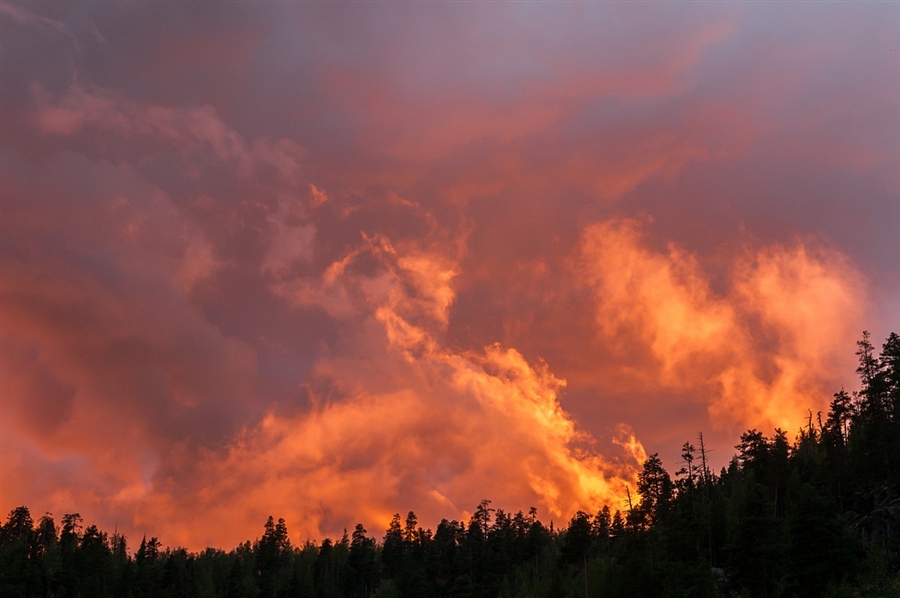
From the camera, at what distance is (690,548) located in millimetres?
117375

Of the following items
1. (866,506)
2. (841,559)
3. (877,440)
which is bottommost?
(841,559)

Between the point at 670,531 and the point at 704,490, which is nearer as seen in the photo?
the point at 670,531

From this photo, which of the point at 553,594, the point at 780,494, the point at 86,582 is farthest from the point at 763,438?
the point at 86,582

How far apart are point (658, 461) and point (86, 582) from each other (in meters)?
116

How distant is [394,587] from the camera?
178250mm

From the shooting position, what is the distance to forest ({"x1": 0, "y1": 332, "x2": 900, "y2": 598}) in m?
88.9

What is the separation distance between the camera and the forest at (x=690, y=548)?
A: 88.9 metres

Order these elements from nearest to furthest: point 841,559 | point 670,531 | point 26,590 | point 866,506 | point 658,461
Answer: point 841,559, point 866,506, point 670,531, point 658,461, point 26,590

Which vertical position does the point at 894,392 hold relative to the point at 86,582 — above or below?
above

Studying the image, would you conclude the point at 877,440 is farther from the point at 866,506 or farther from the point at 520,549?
the point at 520,549

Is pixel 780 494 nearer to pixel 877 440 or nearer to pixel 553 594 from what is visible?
pixel 877 440

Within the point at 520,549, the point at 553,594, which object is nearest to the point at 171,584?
the point at 520,549

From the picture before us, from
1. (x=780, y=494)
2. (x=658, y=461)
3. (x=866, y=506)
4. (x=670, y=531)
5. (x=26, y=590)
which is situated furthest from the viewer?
(x=26, y=590)

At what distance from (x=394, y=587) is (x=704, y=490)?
67.3 metres
